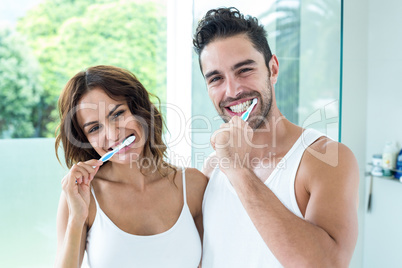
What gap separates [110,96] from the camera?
90 cm

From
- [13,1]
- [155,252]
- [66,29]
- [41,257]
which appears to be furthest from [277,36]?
[66,29]

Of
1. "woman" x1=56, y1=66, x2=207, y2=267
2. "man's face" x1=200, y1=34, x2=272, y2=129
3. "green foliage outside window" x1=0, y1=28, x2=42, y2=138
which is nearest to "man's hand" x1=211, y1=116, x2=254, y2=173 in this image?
"man's face" x1=200, y1=34, x2=272, y2=129

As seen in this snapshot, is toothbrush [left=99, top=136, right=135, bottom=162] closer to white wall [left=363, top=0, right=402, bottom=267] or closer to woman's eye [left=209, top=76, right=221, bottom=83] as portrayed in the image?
woman's eye [left=209, top=76, right=221, bottom=83]

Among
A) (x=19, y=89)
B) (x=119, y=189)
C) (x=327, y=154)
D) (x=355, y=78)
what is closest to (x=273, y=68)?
(x=327, y=154)

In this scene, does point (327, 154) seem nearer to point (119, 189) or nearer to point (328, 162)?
point (328, 162)

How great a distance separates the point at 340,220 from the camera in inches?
26.5

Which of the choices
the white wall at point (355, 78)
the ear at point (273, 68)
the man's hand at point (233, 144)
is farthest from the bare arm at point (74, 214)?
the white wall at point (355, 78)

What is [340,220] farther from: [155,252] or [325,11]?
[325,11]

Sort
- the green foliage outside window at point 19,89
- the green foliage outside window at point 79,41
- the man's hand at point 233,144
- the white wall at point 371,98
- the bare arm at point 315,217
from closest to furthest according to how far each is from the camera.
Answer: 1. the bare arm at point 315,217
2. the man's hand at point 233,144
3. the white wall at point 371,98
4. the green foliage outside window at point 19,89
5. the green foliage outside window at point 79,41

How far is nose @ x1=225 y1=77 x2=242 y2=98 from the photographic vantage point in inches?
34.0

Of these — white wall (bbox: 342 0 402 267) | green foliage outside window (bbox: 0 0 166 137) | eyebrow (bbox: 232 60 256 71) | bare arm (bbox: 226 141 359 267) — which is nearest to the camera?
bare arm (bbox: 226 141 359 267)

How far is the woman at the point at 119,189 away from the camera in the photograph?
0.84 metres

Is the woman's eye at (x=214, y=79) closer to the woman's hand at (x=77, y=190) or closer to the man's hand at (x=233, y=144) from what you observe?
the man's hand at (x=233, y=144)

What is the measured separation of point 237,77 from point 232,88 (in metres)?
0.03
